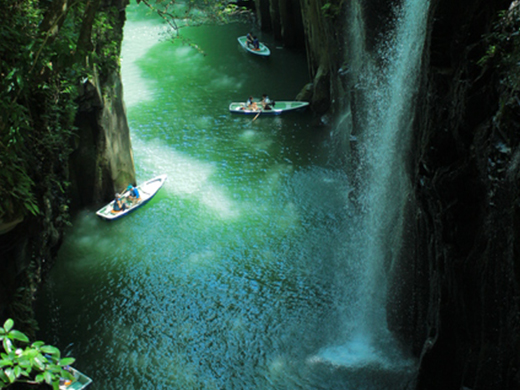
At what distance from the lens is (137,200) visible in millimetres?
17250

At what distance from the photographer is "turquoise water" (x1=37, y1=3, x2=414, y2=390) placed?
11547 mm

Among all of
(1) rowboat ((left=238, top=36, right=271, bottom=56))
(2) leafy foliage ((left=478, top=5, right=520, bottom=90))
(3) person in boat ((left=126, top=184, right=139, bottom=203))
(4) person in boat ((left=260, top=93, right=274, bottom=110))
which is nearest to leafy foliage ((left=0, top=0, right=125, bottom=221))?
(2) leafy foliage ((left=478, top=5, right=520, bottom=90))

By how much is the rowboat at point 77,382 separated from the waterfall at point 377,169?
4.87m

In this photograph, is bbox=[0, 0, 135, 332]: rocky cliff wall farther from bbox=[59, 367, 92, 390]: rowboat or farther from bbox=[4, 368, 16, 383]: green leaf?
bbox=[4, 368, 16, 383]: green leaf

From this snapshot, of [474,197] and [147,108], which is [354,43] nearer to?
[474,197]

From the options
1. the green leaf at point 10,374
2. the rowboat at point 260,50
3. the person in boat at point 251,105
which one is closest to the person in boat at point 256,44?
the rowboat at point 260,50

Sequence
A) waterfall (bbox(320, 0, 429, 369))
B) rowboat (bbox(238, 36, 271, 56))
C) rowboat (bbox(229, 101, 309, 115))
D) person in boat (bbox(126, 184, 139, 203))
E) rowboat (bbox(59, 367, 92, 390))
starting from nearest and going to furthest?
rowboat (bbox(59, 367, 92, 390))
waterfall (bbox(320, 0, 429, 369))
person in boat (bbox(126, 184, 139, 203))
rowboat (bbox(229, 101, 309, 115))
rowboat (bbox(238, 36, 271, 56))

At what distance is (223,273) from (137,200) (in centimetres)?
457

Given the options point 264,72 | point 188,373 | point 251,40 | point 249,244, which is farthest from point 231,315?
point 251,40

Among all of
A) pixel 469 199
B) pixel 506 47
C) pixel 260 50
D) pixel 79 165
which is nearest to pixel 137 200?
pixel 79 165

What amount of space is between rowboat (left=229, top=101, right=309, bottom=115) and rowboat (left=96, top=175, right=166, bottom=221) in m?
5.92

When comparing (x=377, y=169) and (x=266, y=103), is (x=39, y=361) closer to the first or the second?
(x=377, y=169)

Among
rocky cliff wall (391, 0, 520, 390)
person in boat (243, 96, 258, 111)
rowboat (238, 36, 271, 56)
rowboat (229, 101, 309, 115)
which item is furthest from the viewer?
rowboat (238, 36, 271, 56)

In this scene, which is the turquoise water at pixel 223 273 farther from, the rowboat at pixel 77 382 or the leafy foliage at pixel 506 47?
the leafy foliage at pixel 506 47
